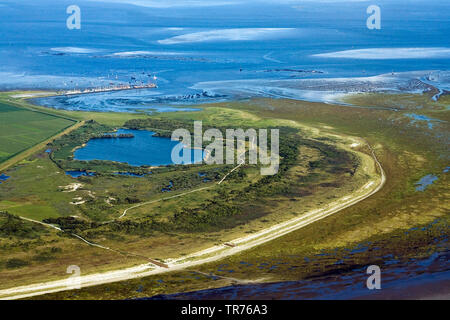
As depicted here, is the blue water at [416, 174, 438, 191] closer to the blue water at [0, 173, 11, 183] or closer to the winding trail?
the winding trail

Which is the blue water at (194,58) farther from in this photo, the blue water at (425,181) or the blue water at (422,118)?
the blue water at (425,181)

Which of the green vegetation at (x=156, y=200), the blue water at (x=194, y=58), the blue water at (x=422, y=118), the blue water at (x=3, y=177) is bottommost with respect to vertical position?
the green vegetation at (x=156, y=200)

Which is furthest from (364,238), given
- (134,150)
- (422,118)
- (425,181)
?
(422,118)

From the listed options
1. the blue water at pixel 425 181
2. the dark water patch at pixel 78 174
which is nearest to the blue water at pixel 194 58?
the dark water patch at pixel 78 174

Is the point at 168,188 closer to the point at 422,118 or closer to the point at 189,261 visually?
the point at 189,261
